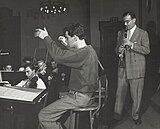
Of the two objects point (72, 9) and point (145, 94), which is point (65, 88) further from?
point (145, 94)

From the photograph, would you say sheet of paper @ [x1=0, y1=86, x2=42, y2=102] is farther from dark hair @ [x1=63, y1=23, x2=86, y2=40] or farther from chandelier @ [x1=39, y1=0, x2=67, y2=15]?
chandelier @ [x1=39, y1=0, x2=67, y2=15]

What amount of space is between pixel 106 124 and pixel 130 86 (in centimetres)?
44

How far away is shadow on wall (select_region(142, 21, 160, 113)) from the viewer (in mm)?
3404

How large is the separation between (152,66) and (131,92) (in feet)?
1.92

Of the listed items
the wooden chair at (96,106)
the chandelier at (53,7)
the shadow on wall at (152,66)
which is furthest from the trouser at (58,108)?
the shadow on wall at (152,66)

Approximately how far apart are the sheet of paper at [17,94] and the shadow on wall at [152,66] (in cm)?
174

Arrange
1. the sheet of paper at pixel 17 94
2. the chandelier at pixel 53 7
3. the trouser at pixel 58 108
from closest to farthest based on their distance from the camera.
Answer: the sheet of paper at pixel 17 94 → the trouser at pixel 58 108 → the chandelier at pixel 53 7

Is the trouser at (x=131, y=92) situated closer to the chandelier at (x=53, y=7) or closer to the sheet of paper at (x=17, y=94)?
the chandelier at (x=53, y=7)

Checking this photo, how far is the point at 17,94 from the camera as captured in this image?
1981 millimetres

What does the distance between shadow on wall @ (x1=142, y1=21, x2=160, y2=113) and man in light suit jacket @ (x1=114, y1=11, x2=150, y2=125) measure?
0.34 metres

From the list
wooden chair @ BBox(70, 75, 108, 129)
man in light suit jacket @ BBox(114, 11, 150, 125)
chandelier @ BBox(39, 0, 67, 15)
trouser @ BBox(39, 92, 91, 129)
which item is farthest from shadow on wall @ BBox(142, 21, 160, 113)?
trouser @ BBox(39, 92, 91, 129)

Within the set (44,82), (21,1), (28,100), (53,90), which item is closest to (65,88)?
(44,82)

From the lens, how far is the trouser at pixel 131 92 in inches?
121

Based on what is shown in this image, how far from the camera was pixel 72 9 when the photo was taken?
3.34m
